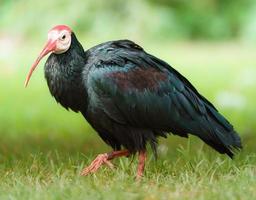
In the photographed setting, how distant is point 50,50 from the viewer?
5785mm

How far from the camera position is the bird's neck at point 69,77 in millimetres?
5730

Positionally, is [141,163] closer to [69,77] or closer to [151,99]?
[151,99]

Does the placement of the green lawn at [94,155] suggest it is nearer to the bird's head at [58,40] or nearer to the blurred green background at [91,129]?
the blurred green background at [91,129]

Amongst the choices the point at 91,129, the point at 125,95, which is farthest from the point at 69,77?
the point at 91,129

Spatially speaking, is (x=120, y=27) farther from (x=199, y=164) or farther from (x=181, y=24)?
(x=199, y=164)

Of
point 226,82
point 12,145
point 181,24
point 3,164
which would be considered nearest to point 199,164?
point 3,164

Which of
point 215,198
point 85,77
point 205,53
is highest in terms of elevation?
point 85,77

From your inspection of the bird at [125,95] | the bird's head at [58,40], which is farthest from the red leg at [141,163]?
the bird's head at [58,40]

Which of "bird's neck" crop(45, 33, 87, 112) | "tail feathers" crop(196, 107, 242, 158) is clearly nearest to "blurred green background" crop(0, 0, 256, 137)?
"tail feathers" crop(196, 107, 242, 158)

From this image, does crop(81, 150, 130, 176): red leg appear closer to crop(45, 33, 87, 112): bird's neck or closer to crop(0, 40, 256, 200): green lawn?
crop(0, 40, 256, 200): green lawn

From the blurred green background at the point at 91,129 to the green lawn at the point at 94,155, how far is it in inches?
A: 0.4

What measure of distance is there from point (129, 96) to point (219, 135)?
0.71 meters

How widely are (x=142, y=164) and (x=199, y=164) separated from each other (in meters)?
0.41

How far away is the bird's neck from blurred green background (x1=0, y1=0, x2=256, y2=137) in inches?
112
